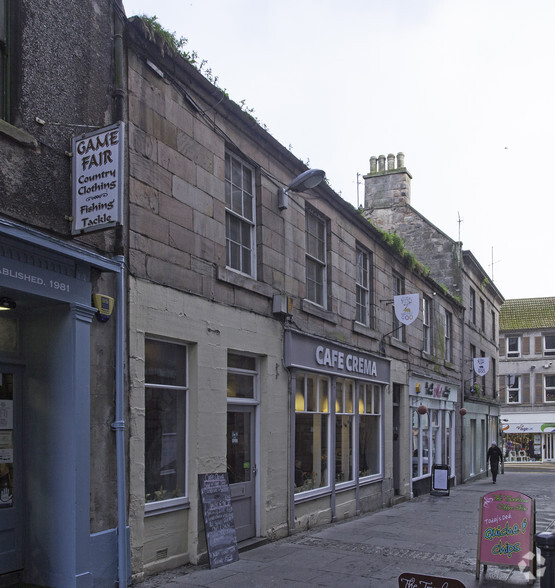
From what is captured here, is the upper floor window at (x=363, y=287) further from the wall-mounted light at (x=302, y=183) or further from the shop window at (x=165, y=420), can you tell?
the shop window at (x=165, y=420)

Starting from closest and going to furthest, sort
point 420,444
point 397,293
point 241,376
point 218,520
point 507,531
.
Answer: point 507,531, point 218,520, point 241,376, point 397,293, point 420,444

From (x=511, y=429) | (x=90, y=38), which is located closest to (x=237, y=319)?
(x=90, y=38)

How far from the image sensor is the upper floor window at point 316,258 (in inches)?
526

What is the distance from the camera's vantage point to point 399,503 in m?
17.4

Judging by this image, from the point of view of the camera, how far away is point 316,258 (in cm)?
1357

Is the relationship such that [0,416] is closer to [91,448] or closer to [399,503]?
[91,448]

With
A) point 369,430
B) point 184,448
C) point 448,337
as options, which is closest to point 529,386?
point 448,337

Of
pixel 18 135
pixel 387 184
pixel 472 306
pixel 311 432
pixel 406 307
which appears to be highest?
pixel 387 184

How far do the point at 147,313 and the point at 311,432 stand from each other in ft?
18.3

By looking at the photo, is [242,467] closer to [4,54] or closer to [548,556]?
[548,556]

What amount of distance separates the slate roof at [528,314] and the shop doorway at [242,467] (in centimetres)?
4014

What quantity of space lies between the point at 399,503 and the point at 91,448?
11.9 meters

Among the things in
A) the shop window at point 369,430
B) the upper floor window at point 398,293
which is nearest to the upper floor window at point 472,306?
the upper floor window at point 398,293

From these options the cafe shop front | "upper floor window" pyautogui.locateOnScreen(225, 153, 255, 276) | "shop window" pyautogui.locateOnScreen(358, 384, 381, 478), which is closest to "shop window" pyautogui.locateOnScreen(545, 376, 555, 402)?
the cafe shop front
